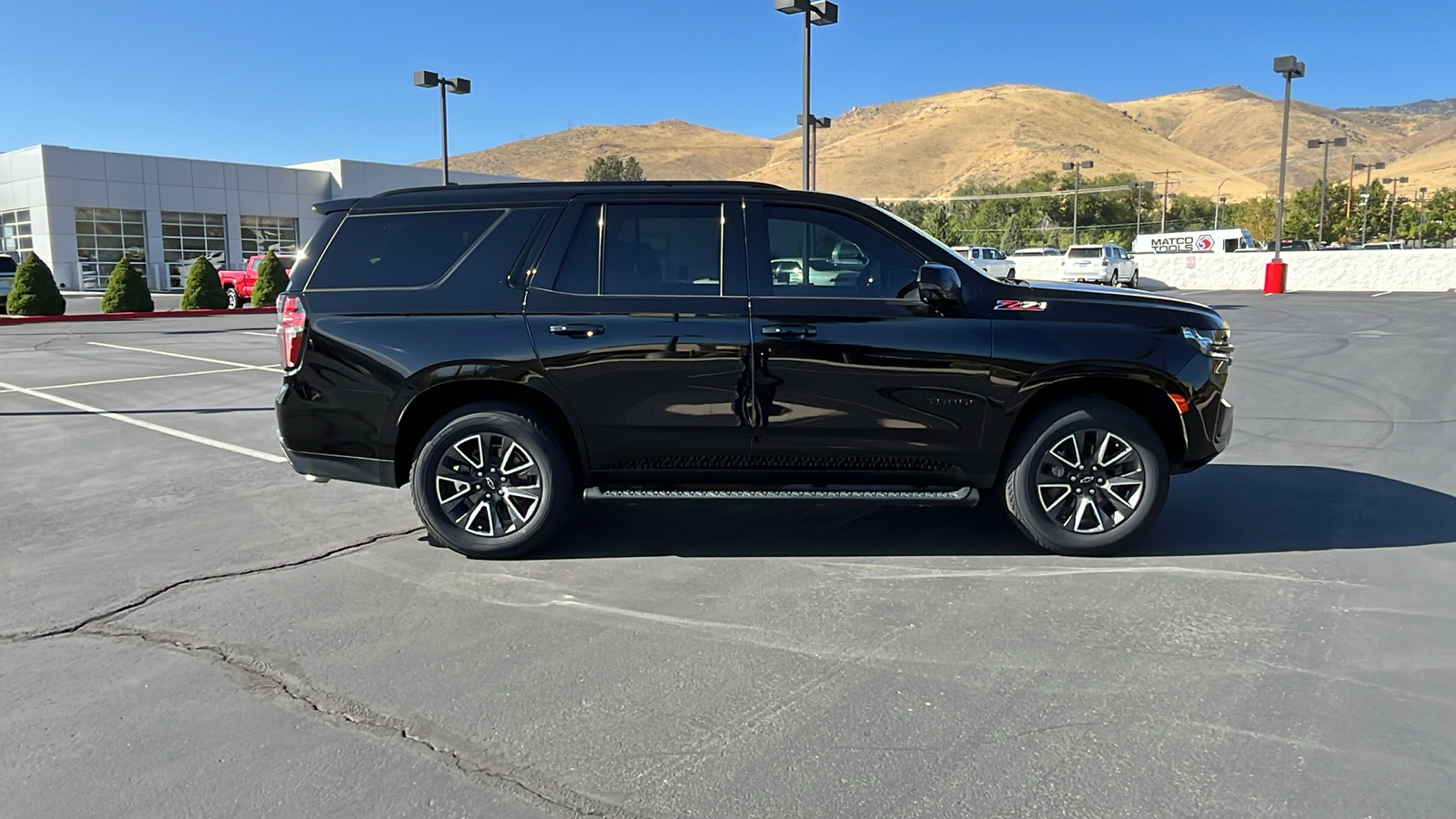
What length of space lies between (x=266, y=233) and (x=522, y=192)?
47747 millimetres

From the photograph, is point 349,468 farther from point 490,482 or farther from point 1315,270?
point 1315,270

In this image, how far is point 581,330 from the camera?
Result: 5.07m

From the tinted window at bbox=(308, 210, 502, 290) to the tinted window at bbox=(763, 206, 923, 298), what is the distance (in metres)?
1.54

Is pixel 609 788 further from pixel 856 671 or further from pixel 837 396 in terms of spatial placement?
pixel 837 396

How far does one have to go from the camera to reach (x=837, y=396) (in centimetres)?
504

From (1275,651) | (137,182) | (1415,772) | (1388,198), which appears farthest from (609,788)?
(1388,198)

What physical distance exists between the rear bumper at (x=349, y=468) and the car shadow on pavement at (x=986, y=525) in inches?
35.8

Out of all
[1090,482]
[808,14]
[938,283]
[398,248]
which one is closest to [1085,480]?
[1090,482]

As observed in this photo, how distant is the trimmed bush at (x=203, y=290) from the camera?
93.1ft

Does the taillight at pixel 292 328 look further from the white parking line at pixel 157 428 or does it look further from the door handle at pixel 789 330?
the white parking line at pixel 157 428

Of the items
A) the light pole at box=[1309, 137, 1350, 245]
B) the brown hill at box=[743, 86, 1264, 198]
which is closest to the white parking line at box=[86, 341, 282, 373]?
the light pole at box=[1309, 137, 1350, 245]

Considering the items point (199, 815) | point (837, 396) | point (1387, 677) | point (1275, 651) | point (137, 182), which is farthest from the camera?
point (137, 182)

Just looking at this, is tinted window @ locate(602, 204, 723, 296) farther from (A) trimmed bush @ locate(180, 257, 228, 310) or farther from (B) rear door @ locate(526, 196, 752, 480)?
(A) trimmed bush @ locate(180, 257, 228, 310)

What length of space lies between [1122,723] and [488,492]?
3.27m
